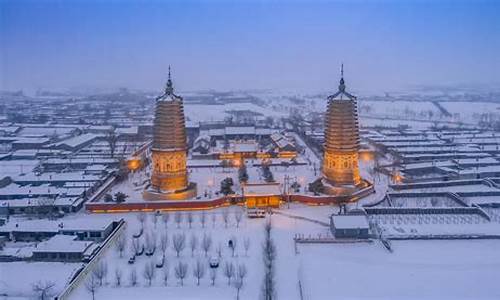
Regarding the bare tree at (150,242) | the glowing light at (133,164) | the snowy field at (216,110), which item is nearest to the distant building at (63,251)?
the bare tree at (150,242)

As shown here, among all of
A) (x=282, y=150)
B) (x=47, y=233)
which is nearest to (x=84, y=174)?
(x=47, y=233)

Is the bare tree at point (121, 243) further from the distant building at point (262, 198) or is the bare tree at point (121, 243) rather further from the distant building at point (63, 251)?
the distant building at point (262, 198)

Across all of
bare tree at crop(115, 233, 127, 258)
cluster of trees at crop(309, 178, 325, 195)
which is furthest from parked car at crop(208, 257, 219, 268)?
cluster of trees at crop(309, 178, 325, 195)

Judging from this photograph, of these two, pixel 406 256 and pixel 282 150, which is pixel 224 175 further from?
pixel 406 256

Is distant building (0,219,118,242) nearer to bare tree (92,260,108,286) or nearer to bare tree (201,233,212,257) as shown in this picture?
bare tree (92,260,108,286)

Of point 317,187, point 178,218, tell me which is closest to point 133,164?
point 178,218

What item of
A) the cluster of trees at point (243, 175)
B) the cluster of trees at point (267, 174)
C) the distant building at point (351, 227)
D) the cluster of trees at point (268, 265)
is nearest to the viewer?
the cluster of trees at point (268, 265)
